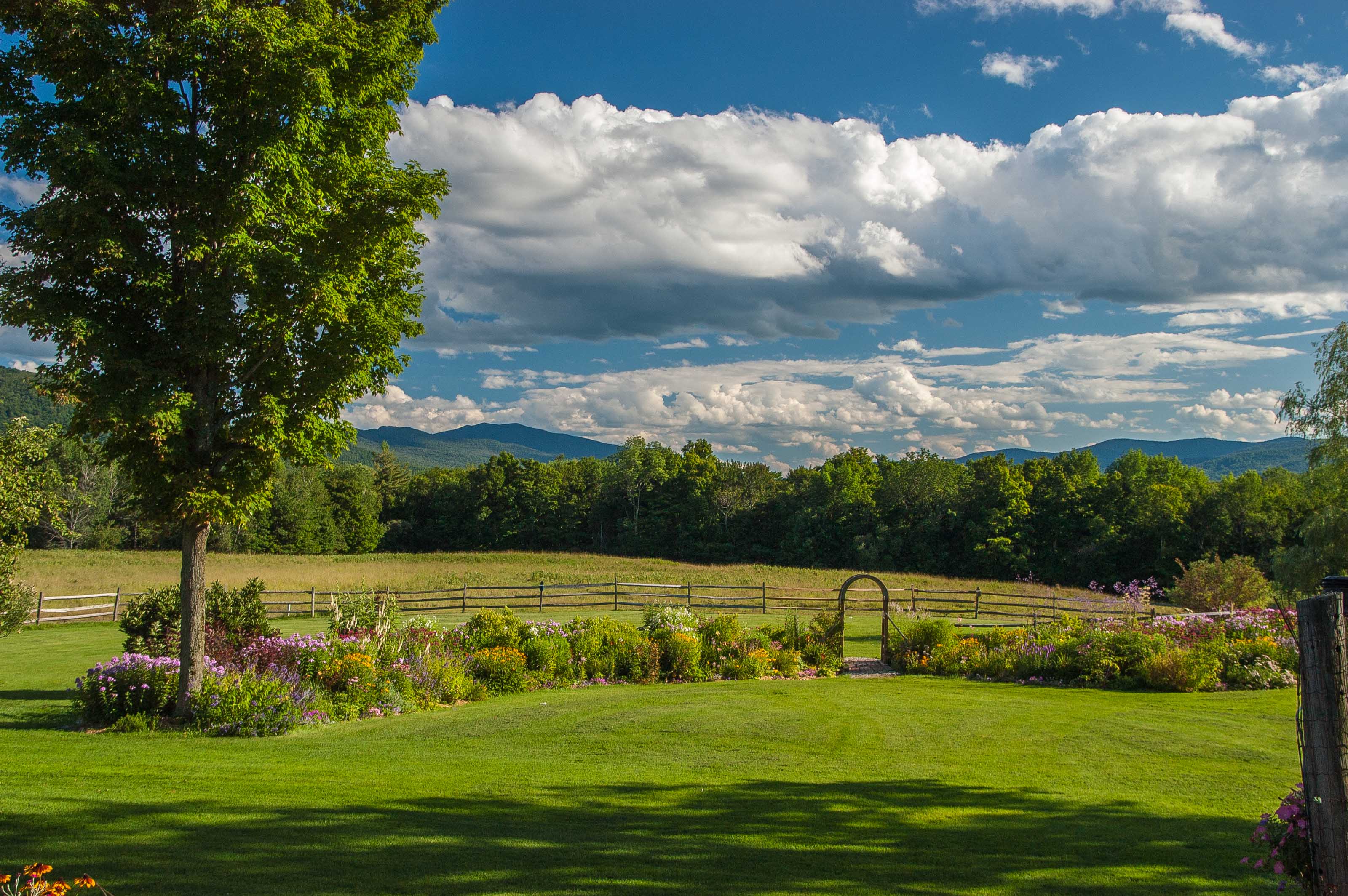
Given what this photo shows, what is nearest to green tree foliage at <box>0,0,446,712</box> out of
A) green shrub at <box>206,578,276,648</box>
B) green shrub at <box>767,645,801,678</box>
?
green shrub at <box>206,578,276,648</box>

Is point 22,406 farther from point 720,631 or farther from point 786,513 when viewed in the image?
point 720,631

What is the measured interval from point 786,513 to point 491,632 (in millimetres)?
64586

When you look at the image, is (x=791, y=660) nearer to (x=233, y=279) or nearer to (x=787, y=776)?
(x=787, y=776)

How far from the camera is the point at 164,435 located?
32.9 ft

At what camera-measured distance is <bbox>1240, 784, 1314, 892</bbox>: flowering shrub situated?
14.5 ft

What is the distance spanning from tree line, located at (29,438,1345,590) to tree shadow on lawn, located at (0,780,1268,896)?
4503cm

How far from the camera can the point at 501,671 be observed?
47.1ft

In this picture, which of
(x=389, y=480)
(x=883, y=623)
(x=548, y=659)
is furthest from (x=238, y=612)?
(x=389, y=480)

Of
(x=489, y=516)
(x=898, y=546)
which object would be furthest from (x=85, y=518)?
(x=898, y=546)

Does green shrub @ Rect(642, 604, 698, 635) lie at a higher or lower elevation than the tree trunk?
lower

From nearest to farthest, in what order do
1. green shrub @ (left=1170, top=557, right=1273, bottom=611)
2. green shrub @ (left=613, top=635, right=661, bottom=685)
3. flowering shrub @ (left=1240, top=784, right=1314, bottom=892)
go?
1. flowering shrub @ (left=1240, top=784, right=1314, bottom=892)
2. green shrub @ (left=613, top=635, right=661, bottom=685)
3. green shrub @ (left=1170, top=557, right=1273, bottom=611)

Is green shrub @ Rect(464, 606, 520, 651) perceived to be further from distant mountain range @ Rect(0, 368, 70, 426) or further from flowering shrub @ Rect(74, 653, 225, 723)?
distant mountain range @ Rect(0, 368, 70, 426)

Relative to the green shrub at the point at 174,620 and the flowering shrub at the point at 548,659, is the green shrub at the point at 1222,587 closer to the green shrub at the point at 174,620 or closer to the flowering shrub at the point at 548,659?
the flowering shrub at the point at 548,659

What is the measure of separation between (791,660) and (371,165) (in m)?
12.0
